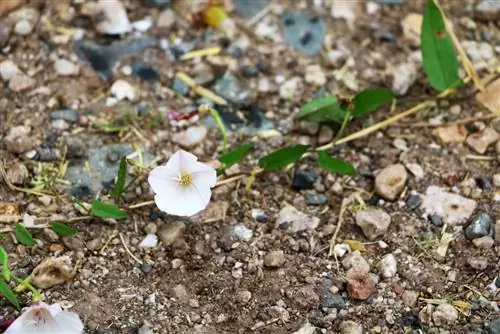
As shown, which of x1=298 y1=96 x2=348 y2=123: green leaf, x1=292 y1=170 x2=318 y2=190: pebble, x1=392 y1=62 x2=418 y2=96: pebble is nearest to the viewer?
x1=292 y1=170 x2=318 y2=190: pebble

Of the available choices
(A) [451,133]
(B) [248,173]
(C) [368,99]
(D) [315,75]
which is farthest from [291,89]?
(A) [451,133]

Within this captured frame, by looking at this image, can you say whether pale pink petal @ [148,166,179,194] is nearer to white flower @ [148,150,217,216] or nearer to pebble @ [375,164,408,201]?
white flower @ [148,150,217,216]

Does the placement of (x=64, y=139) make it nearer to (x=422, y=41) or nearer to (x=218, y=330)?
(x=218, y=330)

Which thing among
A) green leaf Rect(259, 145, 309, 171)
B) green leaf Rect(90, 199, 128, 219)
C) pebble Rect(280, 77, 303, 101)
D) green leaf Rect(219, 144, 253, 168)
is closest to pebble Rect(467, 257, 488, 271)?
green leaf Rect(259, 145, 309, 171)

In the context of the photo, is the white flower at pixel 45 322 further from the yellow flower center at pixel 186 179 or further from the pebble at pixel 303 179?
the pebble at pixel 303 179

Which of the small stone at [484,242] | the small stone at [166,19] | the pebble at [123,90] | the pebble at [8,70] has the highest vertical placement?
the small stone at [166,19]

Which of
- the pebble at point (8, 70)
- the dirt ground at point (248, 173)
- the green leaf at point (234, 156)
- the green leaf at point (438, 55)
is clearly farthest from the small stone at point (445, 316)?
the pebble at point (8, 70)

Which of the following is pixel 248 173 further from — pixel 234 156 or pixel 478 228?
pixel 478 228
